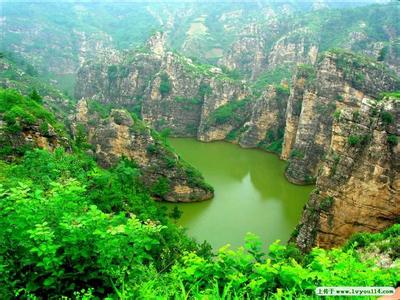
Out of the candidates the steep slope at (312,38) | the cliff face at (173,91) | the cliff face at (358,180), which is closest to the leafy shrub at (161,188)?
the cliff face at (358,180)

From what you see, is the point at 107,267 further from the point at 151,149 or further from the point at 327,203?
the point at 151,149

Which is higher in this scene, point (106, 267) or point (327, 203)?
point (106, 267)

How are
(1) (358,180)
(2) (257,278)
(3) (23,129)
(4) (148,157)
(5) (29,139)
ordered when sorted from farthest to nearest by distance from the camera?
(4) (148,157), (1) (358,180), (3) (23,129), (5) (29,139), (2) (257,278)

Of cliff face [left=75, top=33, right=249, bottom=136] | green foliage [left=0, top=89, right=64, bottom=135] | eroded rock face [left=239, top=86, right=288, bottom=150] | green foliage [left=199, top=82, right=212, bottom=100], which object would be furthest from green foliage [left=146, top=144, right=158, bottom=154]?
green foliage [left=199, top=82, right=212, bottom=100]

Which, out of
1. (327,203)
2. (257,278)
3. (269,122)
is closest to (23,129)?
(327,203)

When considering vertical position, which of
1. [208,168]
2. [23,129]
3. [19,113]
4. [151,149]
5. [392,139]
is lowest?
[208,168]

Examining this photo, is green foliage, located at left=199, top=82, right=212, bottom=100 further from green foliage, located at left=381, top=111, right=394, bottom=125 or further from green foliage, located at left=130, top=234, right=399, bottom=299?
green foliage, located at left=130, top=234, right=399, bottom=299
